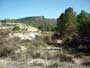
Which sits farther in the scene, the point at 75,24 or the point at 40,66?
the point at 75,24

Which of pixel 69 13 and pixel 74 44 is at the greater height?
pixel 69 13

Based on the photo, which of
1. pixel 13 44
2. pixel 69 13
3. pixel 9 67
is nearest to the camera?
pixel 9 67

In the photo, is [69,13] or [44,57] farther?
[69,13]

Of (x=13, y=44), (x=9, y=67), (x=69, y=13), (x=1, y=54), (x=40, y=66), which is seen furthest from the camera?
(x=69, y=13)

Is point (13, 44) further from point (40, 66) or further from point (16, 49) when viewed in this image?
point (40, 66)

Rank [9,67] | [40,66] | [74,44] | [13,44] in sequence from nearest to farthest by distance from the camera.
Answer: [9,67]
[40,66]
[13,44]
[74,44]

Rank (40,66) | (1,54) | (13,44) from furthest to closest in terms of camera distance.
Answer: (13,44), (1,54), (40,66)

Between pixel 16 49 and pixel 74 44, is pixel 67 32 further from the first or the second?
pixel 16 49

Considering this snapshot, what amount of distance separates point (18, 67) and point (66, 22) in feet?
132

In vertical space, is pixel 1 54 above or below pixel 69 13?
below

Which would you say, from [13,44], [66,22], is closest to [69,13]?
[66,22]

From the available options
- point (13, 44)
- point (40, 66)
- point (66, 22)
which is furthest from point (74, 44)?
point (40, 66)

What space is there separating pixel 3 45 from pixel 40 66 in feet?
24.6

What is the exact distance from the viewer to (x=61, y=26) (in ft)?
185
